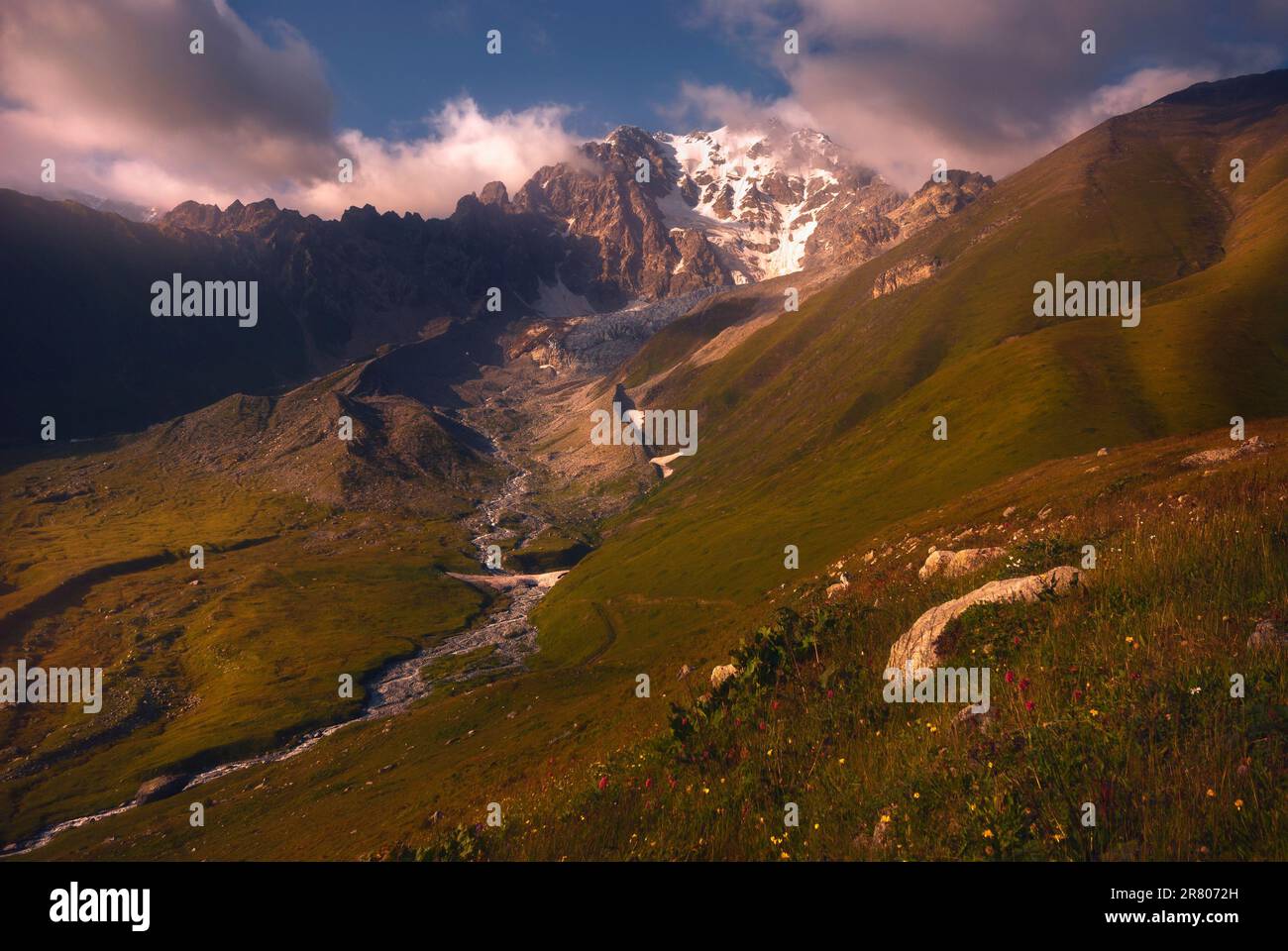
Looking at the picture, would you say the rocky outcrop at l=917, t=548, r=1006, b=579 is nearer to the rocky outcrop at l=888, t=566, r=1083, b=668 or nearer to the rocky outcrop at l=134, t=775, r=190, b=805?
the rocky outcrop at l=888, t=566, r=1083, b=668

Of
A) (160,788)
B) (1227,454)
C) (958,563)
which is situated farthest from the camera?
(160,788)

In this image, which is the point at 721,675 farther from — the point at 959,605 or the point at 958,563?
the point at 958,563

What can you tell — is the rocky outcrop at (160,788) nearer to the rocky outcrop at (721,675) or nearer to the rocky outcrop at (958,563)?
the rocky outcrop at (721,675)

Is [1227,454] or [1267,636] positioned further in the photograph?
[1227,454]

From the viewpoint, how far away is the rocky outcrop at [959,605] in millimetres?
12055

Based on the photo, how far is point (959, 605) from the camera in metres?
13.3

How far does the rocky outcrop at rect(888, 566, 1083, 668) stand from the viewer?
1205 centimetres

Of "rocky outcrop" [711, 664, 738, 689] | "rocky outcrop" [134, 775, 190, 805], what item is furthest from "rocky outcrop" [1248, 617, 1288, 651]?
"rocky outcrop" [134, 775, 190, 805]

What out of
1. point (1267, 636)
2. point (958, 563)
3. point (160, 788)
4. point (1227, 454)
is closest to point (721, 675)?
point (958, 563)

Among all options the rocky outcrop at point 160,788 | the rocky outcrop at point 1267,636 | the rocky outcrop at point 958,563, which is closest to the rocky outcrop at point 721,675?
the rocky outcrop at point 958,563
